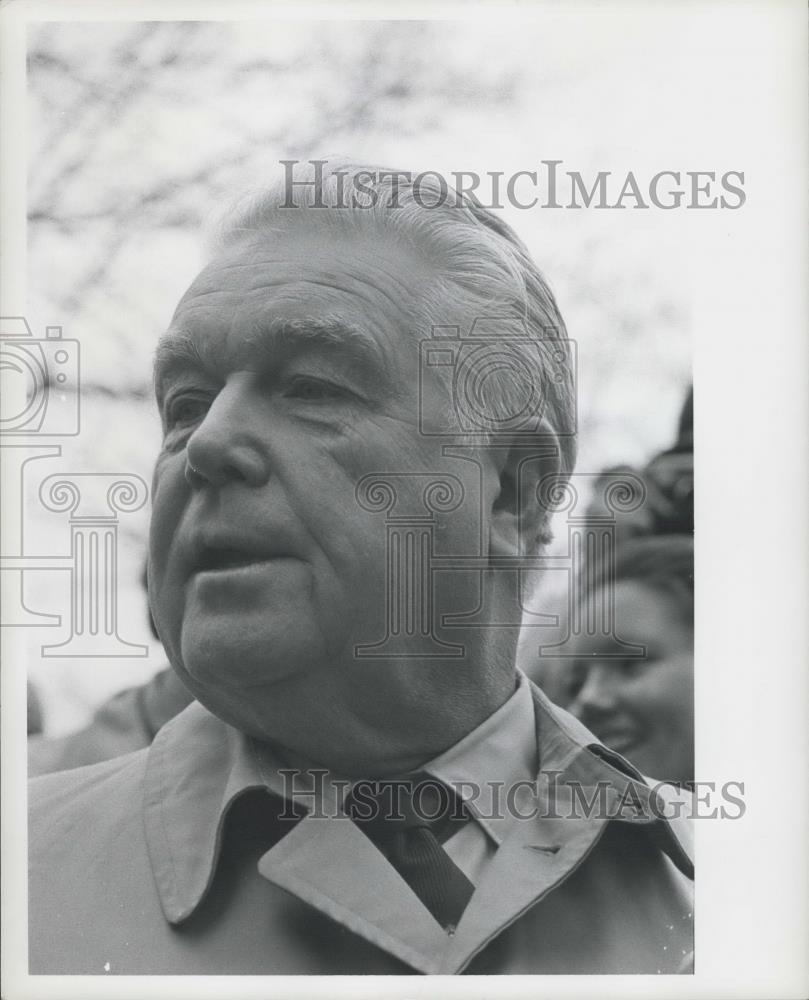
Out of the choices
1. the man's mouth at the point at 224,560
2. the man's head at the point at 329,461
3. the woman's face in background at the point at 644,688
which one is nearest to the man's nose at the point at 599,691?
the woman's face in background at the point at 644,688

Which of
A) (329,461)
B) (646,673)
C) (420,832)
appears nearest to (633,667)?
(646,673)

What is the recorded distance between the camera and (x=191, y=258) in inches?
104

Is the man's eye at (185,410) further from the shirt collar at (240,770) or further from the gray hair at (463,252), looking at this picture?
the shirt collar at (240,770)

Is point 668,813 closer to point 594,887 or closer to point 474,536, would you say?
point 594,887

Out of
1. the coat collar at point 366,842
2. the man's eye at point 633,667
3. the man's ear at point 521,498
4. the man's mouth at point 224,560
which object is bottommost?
the coat collar at point 366,842

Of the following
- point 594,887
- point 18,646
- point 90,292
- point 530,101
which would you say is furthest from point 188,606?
point 530,101

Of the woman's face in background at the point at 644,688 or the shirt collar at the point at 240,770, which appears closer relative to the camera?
the shirt collar at the point at 240,770

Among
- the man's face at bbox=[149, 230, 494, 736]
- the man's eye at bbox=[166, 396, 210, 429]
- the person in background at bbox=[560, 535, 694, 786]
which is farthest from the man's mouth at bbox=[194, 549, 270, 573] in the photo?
the person in background at bbox=[560, 535, 694, 786]

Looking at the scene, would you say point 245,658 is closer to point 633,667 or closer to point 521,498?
point 521,498

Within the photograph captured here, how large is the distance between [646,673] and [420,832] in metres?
0.51

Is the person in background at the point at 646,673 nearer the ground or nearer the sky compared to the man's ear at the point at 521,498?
nearer the ground

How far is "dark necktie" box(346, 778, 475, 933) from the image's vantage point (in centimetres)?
248

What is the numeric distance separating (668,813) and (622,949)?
0.26 m

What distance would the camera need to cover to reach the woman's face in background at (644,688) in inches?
103
